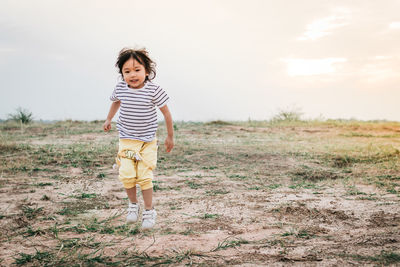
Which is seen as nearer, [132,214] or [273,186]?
[132,214]

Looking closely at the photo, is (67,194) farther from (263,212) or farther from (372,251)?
(372,251)

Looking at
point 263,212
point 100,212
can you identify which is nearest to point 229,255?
point 263,212

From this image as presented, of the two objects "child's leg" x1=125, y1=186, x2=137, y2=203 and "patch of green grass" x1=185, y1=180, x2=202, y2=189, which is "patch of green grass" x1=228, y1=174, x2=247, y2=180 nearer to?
"patch of green grass" x1=185, y1=180, x2=202, y2=189

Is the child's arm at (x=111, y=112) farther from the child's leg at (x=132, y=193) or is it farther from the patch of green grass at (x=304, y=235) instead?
the patch of green grass at (x=304, y=235)

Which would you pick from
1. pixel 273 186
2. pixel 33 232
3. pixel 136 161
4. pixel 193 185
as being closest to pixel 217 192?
pixel 193 185

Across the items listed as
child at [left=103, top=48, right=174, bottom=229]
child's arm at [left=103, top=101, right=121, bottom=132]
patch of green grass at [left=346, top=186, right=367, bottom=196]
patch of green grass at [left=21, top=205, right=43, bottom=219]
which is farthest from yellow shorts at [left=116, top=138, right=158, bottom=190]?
patch of green grass at [left=346, top=186, right=367, bottom=196]

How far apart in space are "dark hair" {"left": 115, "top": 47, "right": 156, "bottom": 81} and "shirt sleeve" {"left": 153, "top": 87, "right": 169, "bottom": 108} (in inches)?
8.2

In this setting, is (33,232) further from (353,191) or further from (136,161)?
(353,191)

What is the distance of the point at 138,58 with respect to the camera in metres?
3.10

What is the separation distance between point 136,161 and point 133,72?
28.3 inches

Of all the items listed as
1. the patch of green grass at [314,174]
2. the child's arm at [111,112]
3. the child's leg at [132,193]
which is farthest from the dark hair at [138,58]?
the patch of green grass at [314,174]

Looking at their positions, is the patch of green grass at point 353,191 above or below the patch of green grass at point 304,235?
above

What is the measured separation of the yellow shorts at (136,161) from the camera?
10.4ft

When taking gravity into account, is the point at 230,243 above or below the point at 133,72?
below
